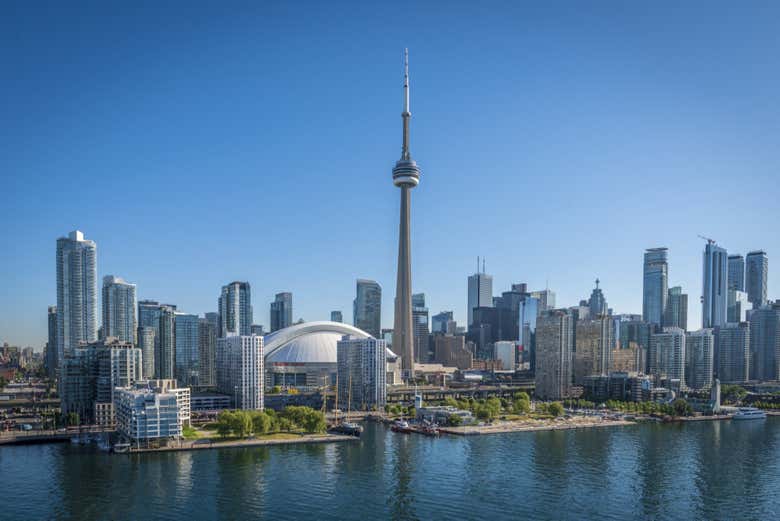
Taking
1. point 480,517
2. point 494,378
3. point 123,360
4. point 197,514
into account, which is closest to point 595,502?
point 480,517

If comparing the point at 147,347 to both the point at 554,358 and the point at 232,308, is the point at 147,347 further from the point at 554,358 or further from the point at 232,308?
the point at 554,358

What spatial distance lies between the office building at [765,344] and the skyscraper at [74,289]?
580 ft

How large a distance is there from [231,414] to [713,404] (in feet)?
275

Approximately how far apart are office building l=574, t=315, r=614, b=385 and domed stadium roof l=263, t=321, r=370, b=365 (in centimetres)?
5428

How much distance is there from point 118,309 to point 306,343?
6332cm

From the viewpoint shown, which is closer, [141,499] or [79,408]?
[141,499]


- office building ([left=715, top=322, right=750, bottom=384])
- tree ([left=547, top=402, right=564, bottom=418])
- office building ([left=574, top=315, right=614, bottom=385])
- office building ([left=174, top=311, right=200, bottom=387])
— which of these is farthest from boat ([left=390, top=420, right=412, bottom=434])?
office building ([left=715, top=322, right=750, bottom=384])

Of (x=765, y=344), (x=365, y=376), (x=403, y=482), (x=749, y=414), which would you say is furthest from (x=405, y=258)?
(x=765, y=344)

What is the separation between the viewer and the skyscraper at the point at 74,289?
451 ft

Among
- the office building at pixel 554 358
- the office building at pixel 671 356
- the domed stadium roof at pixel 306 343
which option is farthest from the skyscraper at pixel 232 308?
the office building at pixel 671 356

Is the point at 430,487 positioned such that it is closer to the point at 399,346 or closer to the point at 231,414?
the point at 231,414

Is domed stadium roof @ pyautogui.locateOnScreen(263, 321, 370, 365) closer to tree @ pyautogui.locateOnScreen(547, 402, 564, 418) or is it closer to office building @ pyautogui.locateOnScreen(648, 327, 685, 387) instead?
tree @ pyautogui.locateOnScreen(547, 402, 564, 418)

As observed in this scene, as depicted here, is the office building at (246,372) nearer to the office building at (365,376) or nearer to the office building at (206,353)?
the office building at (365,376)

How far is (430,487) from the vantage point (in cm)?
4897
